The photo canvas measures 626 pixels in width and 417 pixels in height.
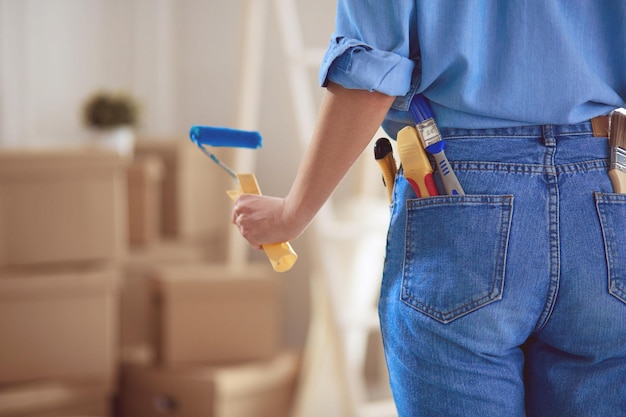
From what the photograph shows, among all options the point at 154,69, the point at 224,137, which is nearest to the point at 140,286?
the point at 154,69

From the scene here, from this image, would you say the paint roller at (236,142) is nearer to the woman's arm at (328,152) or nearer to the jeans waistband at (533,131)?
the woman's arm at (328,152)

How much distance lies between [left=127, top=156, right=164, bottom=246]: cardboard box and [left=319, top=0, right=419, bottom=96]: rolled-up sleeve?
74.3 inches

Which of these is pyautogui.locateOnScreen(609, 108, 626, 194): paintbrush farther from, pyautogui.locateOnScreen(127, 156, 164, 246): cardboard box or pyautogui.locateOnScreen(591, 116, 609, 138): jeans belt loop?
pyautogui.locateOnScreen(127, 156, 164, 246): cardboard box

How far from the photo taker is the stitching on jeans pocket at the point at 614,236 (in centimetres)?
77

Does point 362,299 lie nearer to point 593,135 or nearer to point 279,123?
point 279,123

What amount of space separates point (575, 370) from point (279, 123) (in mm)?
2531

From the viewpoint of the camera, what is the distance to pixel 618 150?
2.67ft

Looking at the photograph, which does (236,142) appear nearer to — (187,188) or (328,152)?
(328,152)

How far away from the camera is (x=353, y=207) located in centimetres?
258

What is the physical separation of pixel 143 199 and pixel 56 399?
0.71 meters

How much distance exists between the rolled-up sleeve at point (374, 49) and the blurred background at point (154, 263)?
1.39 meters

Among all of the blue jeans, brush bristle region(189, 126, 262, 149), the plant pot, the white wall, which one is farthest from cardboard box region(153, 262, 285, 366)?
the blue jeans

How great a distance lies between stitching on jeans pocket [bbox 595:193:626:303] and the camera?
2.53 ft

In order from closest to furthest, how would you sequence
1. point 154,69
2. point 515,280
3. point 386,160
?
point 515,280, point 386,160, point 154,69
